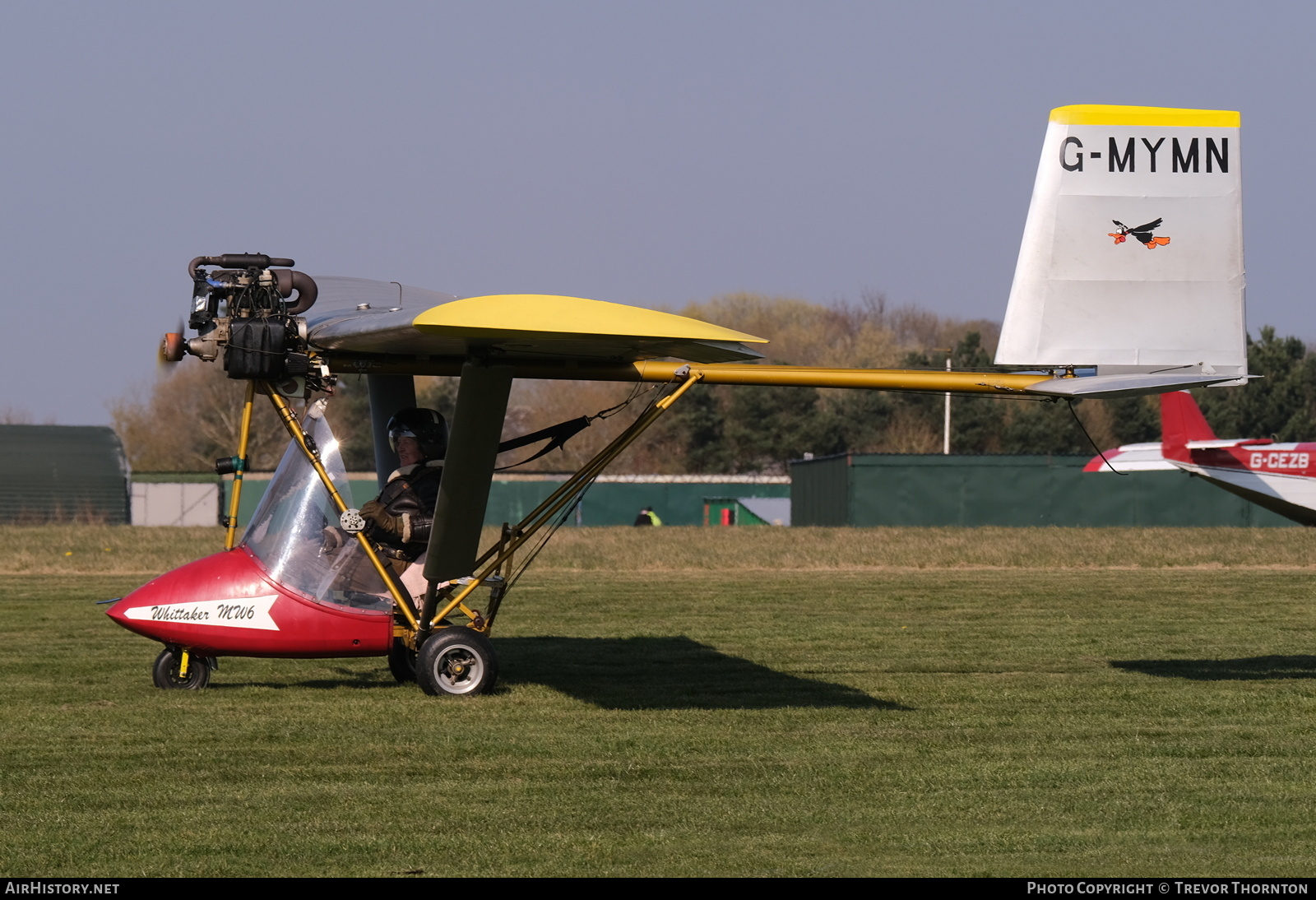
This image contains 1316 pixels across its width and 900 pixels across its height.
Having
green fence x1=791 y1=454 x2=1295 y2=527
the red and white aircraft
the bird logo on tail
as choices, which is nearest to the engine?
the bird logo on tail

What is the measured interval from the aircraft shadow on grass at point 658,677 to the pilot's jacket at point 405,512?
1.31m

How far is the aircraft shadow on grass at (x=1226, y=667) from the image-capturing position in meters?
10.8

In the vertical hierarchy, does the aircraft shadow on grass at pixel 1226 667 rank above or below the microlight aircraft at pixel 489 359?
below

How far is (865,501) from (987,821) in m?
40.2

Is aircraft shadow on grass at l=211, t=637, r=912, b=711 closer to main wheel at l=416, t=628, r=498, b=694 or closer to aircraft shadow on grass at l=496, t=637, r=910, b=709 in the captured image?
aircraft shadow on grass at l=496, t=637, r=910, b=709

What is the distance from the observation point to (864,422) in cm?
7725

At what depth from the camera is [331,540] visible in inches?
382

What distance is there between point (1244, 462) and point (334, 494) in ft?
88.8

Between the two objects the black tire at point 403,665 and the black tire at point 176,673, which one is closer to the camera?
the black tire at point 176,673

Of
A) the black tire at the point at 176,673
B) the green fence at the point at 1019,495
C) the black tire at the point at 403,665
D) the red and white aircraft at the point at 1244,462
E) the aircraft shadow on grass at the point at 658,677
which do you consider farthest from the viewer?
the green fence at the point at 1019,495

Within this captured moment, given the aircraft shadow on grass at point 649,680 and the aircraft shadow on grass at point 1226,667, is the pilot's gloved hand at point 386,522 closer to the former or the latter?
the aircraft shadow on grass at point 649,680

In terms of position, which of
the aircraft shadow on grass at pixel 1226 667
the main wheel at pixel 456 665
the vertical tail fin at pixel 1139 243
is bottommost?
the aircraft shadow on grass at pixel 1226 667

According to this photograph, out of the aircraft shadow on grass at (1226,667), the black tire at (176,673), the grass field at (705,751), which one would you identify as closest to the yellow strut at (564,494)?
the grass field at (705,751)

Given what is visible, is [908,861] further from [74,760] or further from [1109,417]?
[1109,417]
